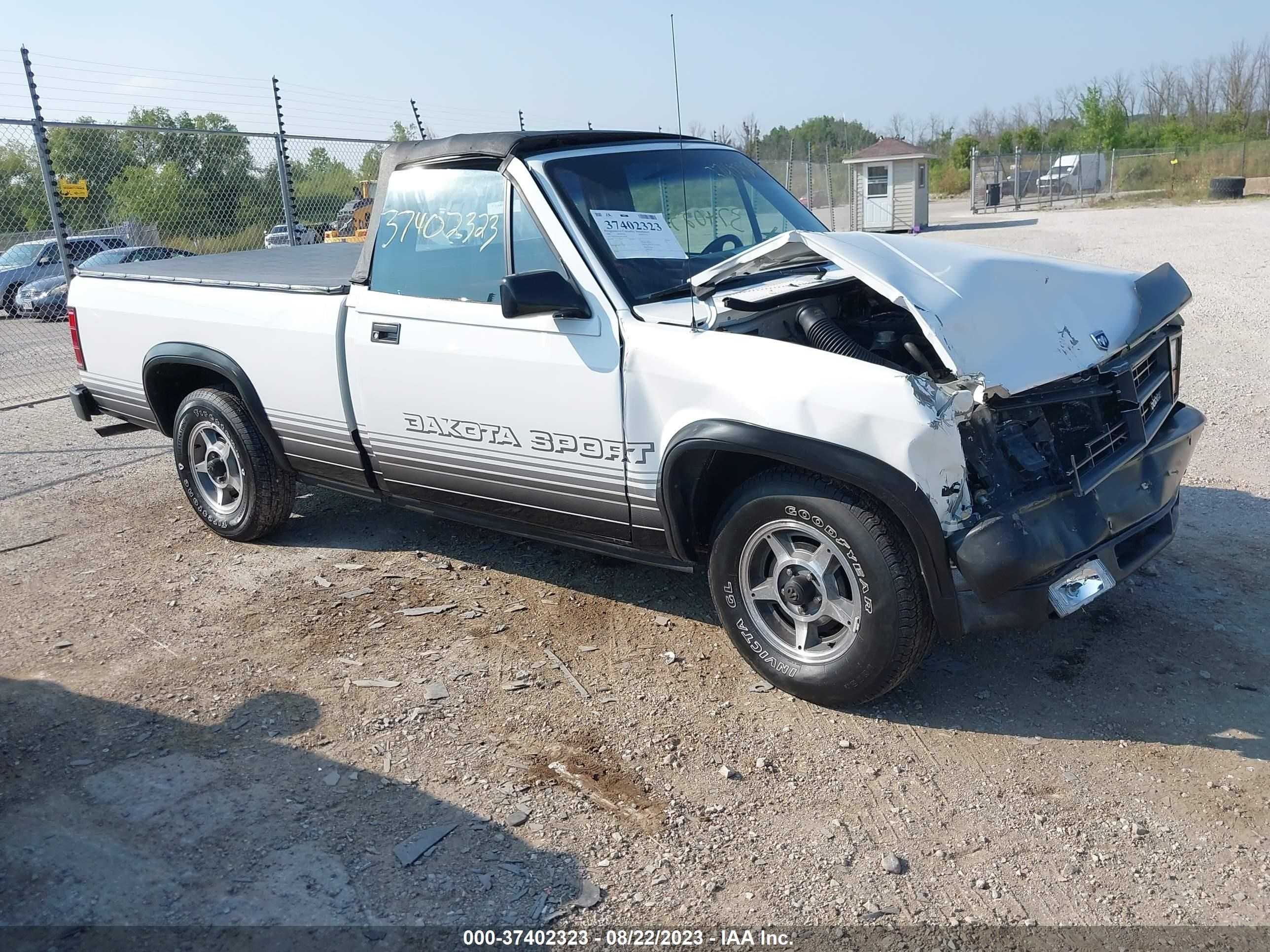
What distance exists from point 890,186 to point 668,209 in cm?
2515

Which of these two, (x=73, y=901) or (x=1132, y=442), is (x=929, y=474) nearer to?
(x=1132, y=442)

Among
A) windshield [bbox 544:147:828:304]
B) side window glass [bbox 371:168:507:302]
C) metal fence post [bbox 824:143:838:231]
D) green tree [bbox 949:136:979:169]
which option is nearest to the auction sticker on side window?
windshield [bbox 544:147:828:304]

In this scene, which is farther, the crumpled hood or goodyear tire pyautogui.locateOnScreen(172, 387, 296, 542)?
goodyear tire pyautogui.locateOnScreen(172, 387, 296, 542)

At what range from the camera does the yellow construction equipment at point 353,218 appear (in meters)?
12.8

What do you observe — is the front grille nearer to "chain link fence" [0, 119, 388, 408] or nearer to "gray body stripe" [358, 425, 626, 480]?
"gray body stripe" [358, 425, 626, 480]

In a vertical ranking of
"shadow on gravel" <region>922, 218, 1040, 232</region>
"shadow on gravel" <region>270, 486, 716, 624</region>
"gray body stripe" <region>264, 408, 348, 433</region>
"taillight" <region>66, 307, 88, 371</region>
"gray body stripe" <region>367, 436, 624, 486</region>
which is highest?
"taillight" <region>66, 307, 88, 371</region>

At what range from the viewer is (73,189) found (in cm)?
1086

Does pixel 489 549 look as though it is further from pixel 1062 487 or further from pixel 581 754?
pixel 1062 487

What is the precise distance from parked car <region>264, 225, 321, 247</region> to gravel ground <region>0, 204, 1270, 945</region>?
27.5 feet

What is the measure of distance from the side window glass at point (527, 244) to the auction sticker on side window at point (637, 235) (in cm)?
23

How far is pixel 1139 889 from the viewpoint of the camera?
2.86m

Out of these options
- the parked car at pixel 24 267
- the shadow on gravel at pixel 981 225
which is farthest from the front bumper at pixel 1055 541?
the shadow on gravel at pixel 981 225

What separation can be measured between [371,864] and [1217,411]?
6.52 m

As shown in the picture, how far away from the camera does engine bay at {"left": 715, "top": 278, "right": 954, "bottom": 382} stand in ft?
12.3
